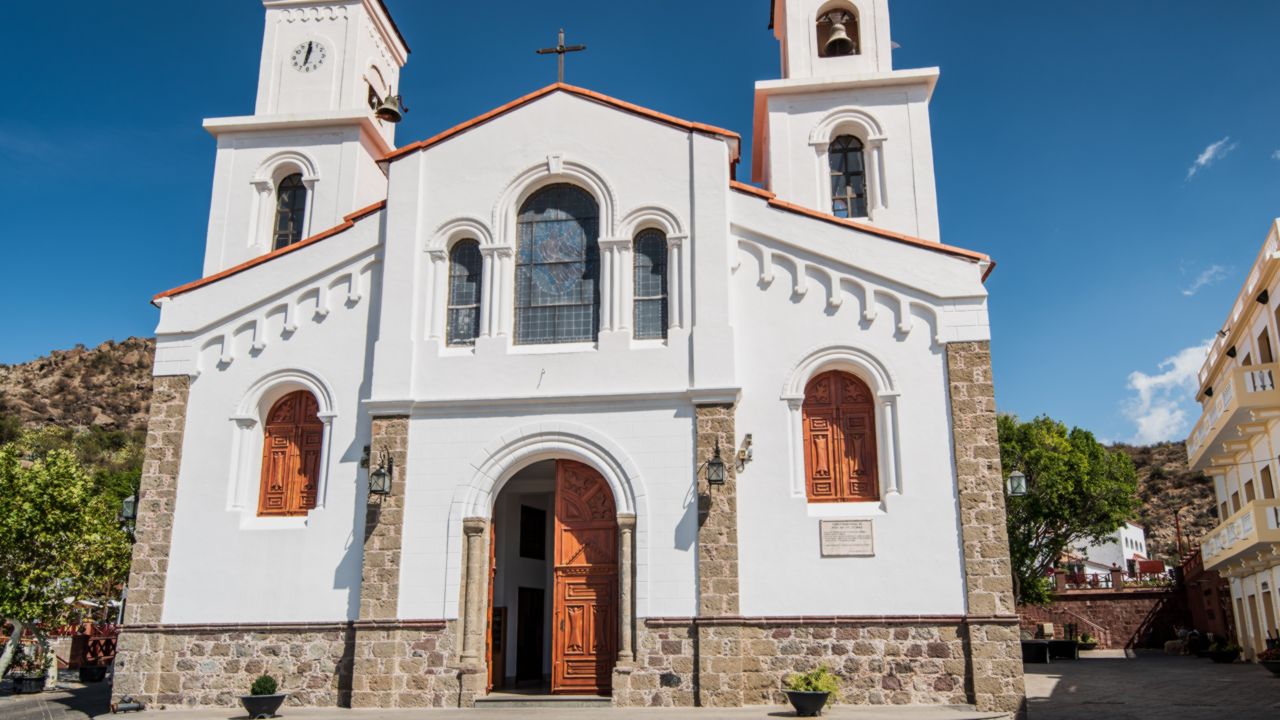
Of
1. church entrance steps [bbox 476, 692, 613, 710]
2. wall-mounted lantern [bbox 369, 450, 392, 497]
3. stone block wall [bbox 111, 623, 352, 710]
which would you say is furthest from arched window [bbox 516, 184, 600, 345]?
stone block wall [bbox 111, 623, 352, 710]

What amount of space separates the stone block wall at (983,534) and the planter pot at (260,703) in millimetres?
9764

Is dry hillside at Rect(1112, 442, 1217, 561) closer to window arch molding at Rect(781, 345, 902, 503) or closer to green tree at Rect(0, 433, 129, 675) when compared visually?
window arch molding at Rect(781, 345, 902, 503)

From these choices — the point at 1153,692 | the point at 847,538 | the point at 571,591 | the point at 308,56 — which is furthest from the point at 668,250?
the point at 1153,692

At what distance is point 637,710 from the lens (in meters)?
13.3

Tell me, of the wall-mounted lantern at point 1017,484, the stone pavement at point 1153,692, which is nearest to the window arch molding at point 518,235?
the wall-mounted lantern at point 1017,484

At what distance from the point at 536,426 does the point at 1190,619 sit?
119ft

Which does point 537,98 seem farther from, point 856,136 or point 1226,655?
point 1226,655

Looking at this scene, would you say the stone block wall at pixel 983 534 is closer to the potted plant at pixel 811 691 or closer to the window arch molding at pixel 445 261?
the potted plant at pixel 811 691

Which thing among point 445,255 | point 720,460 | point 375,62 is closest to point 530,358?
point 445,255

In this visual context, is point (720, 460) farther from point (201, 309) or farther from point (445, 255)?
point (201, 309)

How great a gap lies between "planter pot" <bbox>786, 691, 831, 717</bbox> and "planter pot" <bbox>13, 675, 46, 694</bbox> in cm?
1705

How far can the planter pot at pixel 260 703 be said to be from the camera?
43.6 ft

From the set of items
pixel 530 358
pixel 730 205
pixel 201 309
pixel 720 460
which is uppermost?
pixel 730 205

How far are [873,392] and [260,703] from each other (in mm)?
9983
